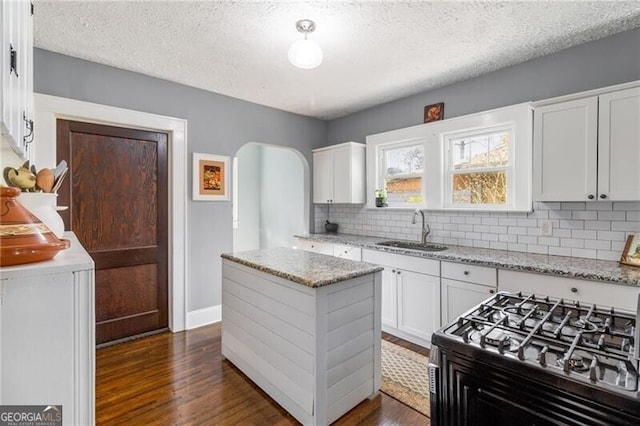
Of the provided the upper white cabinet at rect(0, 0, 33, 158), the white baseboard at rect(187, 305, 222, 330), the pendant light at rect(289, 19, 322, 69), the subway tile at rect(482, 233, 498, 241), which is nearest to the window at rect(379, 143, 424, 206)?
the subway tile at rect(482, 233, 498, 241)

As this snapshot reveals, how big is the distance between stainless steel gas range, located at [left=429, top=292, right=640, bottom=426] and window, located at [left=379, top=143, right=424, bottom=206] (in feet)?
8.22

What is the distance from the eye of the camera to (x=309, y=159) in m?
4.57

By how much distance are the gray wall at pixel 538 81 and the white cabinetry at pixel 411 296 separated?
1.66 m

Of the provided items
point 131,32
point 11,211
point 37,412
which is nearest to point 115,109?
point 131,32

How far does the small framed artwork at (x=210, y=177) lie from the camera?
3.38 metres

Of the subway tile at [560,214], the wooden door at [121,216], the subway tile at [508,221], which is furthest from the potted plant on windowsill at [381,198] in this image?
the wooden door at [121,216]

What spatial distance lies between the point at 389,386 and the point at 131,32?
10.7 feet

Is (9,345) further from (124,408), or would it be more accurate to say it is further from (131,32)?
(131,32)

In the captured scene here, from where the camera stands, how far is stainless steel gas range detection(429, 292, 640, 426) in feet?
2.56

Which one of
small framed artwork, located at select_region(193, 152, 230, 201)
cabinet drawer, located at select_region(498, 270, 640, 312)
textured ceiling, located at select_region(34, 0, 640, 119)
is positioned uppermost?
textured ceiling, located at select_region(34, 0, 640, 119)

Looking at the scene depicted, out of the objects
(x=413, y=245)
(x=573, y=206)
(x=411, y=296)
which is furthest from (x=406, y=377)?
(x=573, y=206)

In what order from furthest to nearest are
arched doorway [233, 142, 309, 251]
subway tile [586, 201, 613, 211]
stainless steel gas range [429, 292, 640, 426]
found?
arched doorway [233, 142, 309, 251] → subway tile [586, 201, 613, 211] → stainless steel gas range [429, 292, 640, 426]

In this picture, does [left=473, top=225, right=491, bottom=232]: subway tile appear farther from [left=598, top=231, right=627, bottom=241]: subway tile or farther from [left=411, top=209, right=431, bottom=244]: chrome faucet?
[left=598, top=231, right=627, bottom=241]: subway tile

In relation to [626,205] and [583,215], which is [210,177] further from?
[626,205]
